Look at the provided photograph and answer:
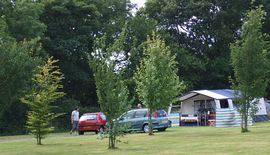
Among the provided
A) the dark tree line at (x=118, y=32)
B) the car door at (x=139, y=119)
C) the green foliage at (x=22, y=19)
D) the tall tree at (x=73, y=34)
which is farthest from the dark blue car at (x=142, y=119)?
the tall tree at (x=73, y=34)

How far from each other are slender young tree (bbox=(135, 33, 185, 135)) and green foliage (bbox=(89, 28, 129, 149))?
8245 millimetres

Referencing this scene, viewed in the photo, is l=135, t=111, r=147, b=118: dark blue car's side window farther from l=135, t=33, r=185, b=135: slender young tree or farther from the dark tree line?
the dark tree line

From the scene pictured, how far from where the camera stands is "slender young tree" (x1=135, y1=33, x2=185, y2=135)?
26.8 meters

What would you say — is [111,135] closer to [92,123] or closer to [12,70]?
[12,70]

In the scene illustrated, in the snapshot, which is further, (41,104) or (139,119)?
(139,119)

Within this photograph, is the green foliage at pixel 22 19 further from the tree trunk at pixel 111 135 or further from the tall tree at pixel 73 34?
the tree trunk at pixel 111 135

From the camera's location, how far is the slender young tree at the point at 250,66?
2522 centimetres

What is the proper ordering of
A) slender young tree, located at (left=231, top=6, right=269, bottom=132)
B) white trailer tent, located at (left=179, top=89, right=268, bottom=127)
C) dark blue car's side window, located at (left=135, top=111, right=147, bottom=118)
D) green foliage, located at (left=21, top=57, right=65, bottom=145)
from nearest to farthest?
1. green foliage, located at (left=21, top=57, right=65, bottom=145)
2. slender young tree, located at (left=231, top=6, right=269, bottom=132)
3. dark blue car's side window, located at (left=135, top=111, right=147, bottom=118)
4. white trailer tent, located at (left=179, top=89, right=268, bottom=127)

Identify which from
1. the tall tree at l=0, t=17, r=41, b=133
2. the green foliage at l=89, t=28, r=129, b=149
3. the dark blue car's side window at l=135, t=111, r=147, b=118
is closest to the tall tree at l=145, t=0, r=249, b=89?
the dark blue car's side window at l=135, t=111, r=147, b=118

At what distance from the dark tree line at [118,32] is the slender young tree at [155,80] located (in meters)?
10.3

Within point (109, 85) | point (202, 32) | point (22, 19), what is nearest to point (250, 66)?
point (109, 85)

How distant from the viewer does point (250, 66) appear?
2523cm

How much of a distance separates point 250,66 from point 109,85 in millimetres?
9926

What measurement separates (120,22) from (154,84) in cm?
2392
